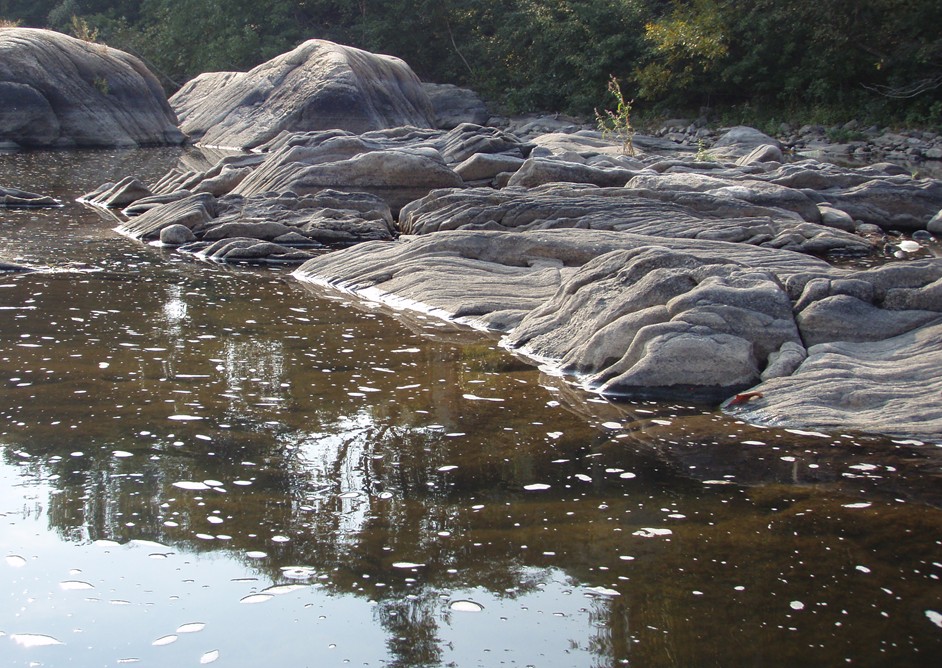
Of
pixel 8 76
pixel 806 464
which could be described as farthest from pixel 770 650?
pixel 8 76

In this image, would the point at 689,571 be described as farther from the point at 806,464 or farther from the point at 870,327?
the point at 870,327

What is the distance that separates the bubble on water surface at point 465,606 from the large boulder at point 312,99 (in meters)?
21.9

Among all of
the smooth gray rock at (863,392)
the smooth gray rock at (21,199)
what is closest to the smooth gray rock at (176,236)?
the smooth gray rock at (21,199)

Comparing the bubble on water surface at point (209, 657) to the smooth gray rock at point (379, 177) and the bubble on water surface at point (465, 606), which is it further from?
the smooth gray rock at point (379, 177)

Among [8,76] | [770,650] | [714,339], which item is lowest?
[770,650]

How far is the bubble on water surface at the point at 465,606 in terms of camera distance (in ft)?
12.7

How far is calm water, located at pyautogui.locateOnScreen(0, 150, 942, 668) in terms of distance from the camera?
3.67 meters

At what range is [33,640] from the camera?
360 centimetres

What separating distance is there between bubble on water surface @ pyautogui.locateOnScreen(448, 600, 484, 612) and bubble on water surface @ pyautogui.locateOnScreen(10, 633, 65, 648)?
140 centimetres

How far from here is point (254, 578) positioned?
4062 mm

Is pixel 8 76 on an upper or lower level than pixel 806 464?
upper

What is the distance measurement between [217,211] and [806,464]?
10180 mm

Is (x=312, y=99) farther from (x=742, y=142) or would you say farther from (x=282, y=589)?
(x=282, y=589)

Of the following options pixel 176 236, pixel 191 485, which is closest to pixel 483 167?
pixel 176 236
